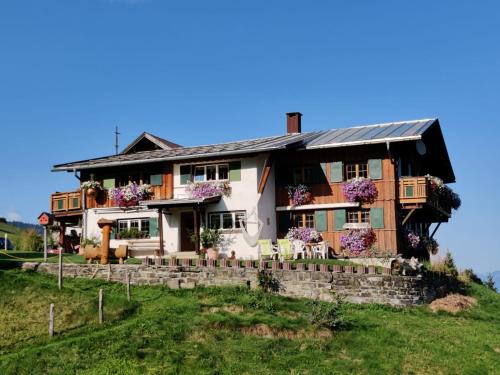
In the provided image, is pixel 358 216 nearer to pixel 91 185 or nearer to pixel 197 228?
pixel 197 228

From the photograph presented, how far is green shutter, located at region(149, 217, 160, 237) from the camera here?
2962 cm

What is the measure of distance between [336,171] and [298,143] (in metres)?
2.25

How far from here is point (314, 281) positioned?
21.5 m

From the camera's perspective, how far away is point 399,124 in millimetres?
29562

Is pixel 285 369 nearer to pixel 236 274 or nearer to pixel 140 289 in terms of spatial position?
pixel 236 274

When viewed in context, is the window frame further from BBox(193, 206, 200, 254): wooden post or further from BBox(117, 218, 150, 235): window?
BBox(117, 218, 150, 235): window

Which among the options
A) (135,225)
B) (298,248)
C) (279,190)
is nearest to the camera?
(298,248)

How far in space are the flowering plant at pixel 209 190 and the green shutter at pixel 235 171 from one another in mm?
449

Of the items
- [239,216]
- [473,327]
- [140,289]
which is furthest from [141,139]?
[473,327]

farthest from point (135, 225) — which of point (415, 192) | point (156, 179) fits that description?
point (415, 192)

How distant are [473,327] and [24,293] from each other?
15121mm

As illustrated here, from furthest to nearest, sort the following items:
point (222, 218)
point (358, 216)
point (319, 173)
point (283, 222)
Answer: point (283, 222) → point (222, 218) → point (319, 173) → point (358, 216)

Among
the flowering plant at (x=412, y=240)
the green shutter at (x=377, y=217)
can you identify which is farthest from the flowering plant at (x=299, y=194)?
the flowering plant at (x=412, y=240)

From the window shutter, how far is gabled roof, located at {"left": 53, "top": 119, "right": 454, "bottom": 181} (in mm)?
3265
